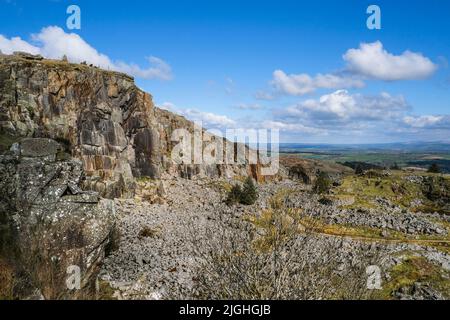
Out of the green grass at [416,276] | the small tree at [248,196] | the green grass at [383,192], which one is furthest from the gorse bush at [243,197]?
the green grass at [416,276]

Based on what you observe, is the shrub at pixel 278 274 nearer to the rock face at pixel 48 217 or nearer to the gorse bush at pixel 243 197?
the rock face at pixel 48 217

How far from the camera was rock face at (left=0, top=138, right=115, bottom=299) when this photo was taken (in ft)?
63.9

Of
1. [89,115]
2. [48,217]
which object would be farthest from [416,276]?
[89,115]

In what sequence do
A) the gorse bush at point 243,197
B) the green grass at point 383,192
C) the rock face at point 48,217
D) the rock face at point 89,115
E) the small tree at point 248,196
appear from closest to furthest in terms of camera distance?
the rock face at point 48,217, the rock face at point 89,115, the gorse bush at point 243,197, the small tree at point 248,196, the green grass at point 383,192

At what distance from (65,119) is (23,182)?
5040 cm

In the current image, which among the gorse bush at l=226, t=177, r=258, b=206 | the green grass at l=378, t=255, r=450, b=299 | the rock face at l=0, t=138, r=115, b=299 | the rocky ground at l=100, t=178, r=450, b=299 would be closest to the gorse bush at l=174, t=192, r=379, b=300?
the rocky ground at l=100, t=178, r=450, b=299

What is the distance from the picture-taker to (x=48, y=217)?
70.4 ft

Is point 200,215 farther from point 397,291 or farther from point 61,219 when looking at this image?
point 61,219

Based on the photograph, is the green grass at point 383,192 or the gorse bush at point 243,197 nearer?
the gorse bush at point 243,197

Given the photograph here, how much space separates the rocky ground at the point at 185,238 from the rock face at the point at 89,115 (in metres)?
6.21

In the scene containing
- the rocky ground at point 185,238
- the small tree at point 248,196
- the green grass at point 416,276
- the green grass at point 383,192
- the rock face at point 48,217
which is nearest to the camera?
Answer: the rock face at point 48,217

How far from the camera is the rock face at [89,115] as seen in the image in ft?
215

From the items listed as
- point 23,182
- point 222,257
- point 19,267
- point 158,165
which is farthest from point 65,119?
point 222,257

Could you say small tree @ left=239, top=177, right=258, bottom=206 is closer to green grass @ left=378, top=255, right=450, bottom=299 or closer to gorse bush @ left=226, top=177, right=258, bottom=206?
gorse bush @ left=226, top=177, right=258, bottom=206
